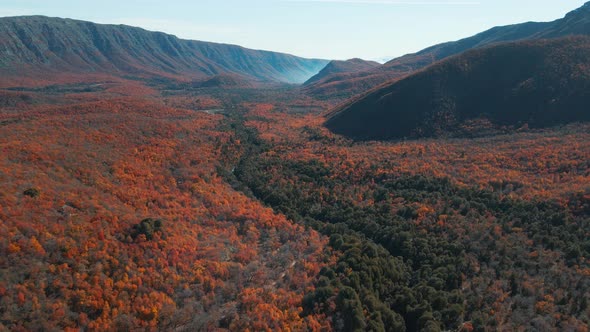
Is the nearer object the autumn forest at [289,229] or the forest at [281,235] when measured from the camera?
the forest at [281,235]

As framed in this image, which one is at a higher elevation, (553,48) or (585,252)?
(553,48)

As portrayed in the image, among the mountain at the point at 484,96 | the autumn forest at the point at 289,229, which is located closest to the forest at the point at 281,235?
the autumn forest at the point at 289,229

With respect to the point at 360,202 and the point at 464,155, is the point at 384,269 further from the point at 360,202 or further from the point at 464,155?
the point at 464,155

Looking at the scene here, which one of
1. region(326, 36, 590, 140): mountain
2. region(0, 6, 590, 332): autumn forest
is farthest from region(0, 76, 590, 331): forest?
region(326, 36, 590, 140): mountain

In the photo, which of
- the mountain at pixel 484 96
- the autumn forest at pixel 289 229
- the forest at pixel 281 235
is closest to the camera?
the forest at pixel 281 235

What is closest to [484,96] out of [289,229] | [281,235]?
[289,229]

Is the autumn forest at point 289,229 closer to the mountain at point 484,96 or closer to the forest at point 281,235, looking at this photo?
the forest at point 281,235

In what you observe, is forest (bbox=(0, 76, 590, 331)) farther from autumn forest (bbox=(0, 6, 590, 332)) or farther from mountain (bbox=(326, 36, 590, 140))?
mountain (bbox=(326, 36, 590, 140))

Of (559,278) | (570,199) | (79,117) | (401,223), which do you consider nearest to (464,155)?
(570,199)
